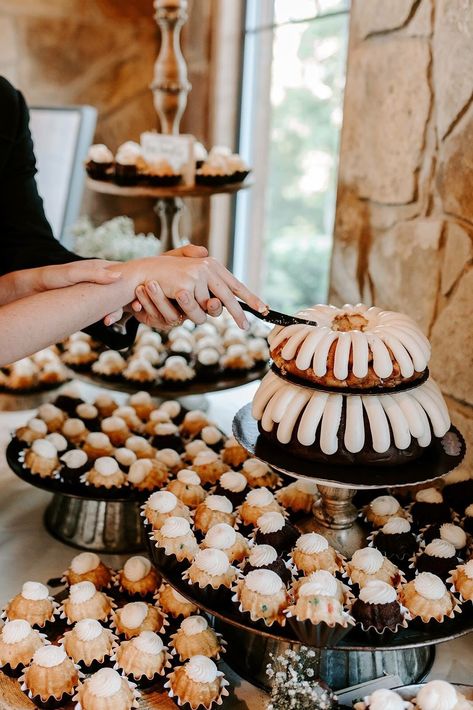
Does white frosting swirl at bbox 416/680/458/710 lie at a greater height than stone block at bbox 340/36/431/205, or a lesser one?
lesser

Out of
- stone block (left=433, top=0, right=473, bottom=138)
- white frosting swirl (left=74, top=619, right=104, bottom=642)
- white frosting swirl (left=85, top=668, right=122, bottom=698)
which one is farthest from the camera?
stone block (left=433, top=0, right=473, bottom=138)

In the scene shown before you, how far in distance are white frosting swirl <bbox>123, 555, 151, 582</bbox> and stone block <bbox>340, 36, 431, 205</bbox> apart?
1.02 meters

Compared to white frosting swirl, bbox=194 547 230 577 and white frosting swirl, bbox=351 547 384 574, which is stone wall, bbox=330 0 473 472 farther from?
white frosting swirl, bbox=194 547 230 577

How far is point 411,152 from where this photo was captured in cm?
183

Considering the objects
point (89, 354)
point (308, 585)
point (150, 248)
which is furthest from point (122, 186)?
point (308, 585)

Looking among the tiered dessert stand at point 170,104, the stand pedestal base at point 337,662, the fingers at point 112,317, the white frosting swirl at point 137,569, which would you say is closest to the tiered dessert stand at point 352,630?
the stand pedestal base at point 337,662

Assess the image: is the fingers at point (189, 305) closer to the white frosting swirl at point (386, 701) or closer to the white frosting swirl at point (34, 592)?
the white frosting swirl at point (34, 592)

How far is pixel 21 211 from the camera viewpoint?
1807mm

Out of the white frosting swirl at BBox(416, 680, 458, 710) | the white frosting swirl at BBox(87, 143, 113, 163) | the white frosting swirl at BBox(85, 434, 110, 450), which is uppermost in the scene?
the white frosting swirl at BBox(87, 143, 113, 163)

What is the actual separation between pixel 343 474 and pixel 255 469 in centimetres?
45

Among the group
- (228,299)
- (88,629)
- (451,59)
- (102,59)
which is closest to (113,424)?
(228,299)

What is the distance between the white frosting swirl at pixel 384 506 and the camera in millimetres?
1505

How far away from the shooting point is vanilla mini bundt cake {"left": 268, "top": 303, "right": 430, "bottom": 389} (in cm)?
123

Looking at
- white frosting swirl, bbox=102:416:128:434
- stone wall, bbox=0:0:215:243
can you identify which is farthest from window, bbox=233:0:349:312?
white frosting swirl, bbox=102:416:128:434
